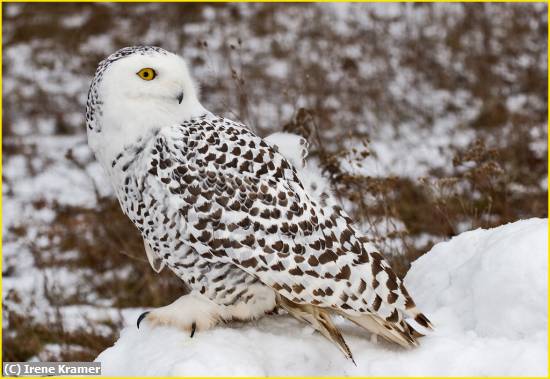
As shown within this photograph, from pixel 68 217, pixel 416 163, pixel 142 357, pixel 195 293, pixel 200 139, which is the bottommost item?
pixel 68 217

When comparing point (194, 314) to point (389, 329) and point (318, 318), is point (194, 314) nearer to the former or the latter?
point (318, 318)

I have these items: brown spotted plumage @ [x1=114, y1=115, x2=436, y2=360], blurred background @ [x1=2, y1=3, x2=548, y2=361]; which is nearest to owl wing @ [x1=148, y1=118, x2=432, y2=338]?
brown spotted plumage @ [x1=114, y1=115, x2=436, y2=360]

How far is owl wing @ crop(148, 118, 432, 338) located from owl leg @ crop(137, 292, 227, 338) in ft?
0.83

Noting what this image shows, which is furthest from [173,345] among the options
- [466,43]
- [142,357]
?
[466,43]

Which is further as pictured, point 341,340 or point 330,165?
point 330,165

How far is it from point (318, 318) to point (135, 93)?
3.60 ft

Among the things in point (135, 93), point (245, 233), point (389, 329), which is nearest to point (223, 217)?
point (245, 233)

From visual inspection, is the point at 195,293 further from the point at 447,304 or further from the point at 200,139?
the point at 447,304

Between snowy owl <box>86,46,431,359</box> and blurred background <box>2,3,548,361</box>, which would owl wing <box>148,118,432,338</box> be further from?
blurred background <box>2,3,548,361</box>

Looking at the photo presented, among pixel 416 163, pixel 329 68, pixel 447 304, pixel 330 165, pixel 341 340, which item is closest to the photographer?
pixel 341 340

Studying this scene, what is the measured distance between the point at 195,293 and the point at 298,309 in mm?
408

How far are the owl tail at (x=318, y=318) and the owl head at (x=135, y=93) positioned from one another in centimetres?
84

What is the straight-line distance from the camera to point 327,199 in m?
2.82

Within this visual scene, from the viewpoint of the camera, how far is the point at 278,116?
23.6 ft
